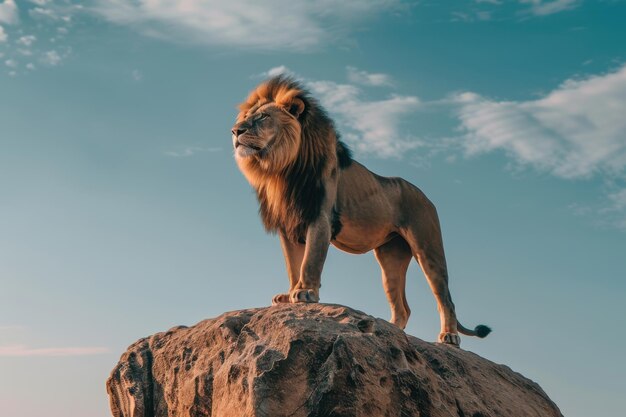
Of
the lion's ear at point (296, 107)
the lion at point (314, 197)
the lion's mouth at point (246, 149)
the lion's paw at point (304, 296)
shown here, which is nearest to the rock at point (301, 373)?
the lion's paw at point (304, 296)

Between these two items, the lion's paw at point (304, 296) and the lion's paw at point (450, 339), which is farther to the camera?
the lion's paw at point (450, 339)

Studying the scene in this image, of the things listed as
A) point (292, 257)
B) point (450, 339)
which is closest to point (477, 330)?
point (450, 339)

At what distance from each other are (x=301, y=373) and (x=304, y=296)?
1.39 m

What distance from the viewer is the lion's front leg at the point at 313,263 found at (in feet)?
25.0

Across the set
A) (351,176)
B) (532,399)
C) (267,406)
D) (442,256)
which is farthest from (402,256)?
(267,406)

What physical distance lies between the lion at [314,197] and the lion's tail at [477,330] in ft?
0.91

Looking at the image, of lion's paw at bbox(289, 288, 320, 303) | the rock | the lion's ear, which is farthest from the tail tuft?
the lion's ear

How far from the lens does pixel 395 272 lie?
9469mm

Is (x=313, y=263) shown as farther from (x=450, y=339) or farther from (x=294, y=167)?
(x=450, y=339)

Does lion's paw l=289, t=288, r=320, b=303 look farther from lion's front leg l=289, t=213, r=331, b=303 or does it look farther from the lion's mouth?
the lion's mouth

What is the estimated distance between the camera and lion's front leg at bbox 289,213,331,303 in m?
7.62

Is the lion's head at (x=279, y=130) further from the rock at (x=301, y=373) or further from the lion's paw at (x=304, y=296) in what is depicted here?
the rock at (x=301, y=373)

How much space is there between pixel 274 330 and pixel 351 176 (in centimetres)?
251

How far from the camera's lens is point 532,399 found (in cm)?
848
